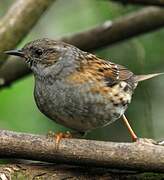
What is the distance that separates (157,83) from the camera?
23.2 ft

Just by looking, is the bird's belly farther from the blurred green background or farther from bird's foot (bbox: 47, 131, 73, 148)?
the blurred green background

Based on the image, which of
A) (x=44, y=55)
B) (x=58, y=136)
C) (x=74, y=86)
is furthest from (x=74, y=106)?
(x=44, y=55)

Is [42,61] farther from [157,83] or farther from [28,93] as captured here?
[157,83]

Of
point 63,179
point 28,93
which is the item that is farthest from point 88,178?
point 28,93

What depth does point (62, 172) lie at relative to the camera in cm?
434

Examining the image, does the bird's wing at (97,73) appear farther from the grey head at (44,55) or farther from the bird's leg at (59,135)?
the bird's leg at (59,135)

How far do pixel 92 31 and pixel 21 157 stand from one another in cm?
237

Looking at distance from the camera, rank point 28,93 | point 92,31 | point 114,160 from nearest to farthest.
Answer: point 114,160 → point 92,31 → point 28,93

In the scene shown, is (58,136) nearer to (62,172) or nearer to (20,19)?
(62,172)

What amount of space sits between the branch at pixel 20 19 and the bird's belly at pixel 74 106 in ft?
3.11

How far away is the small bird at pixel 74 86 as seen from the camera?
4781 millimetres

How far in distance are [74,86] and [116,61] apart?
2.19m

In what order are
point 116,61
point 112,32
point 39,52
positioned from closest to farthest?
point 39,52, point 112,32, point 116,61

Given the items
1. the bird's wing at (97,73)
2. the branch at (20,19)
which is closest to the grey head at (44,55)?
the bird's wing at (97,73)
